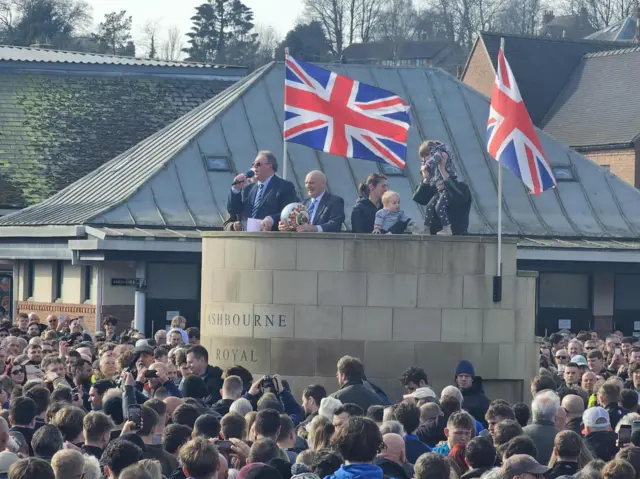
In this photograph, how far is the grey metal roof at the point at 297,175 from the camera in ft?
107

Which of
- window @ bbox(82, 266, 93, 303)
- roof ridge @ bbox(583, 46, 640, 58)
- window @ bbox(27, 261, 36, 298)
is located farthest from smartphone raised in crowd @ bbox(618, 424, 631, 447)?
roof ridge @ bbox(583, 46, 640, 58)

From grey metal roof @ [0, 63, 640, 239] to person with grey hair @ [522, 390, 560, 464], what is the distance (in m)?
19.9

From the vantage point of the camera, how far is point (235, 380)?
43.7 feet

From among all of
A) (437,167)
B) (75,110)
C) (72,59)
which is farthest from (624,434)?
(72,59)

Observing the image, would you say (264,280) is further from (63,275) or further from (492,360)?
(63,275)

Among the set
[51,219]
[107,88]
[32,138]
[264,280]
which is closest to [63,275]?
[51,219]

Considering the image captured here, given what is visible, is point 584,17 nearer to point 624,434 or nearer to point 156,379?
point 156,379

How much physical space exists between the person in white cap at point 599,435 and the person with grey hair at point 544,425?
248 mm

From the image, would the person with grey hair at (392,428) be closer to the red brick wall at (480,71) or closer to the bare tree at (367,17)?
the red brick wall at (480,71)

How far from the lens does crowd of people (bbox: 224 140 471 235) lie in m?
18.5

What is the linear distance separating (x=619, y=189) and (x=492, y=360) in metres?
17.9

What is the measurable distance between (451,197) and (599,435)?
23.1 feet

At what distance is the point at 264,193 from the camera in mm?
18688

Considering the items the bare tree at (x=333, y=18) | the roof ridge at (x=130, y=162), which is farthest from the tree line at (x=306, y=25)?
the roof ridge at (x=130, y=162)
